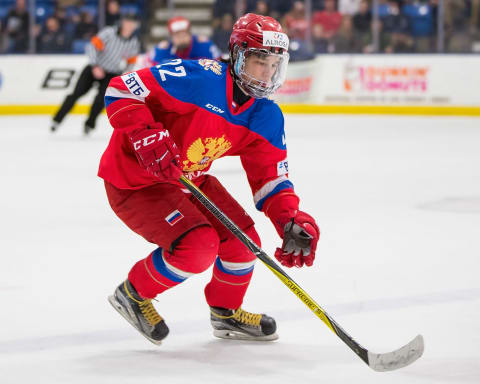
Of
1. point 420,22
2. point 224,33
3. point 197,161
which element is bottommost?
point 224,33

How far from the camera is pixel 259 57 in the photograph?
258 cm

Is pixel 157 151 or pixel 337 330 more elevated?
pixel 157 151

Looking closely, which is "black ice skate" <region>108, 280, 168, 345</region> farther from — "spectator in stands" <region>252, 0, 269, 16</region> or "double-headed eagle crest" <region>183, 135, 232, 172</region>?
"spectator in stands" <region>252, 0, 269, 16</region>

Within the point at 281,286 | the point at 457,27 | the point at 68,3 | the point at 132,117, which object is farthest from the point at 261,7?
the point at 132,117

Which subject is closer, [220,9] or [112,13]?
[112,13]

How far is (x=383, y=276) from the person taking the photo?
3525 mm

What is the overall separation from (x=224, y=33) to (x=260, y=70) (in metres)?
8.90

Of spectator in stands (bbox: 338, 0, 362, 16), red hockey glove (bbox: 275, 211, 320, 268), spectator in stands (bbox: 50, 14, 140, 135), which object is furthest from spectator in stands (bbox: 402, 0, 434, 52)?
red hockey glove (bbox: 275, 211, 320, 268)

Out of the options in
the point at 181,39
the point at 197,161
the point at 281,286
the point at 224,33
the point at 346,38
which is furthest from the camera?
the point at 224,33

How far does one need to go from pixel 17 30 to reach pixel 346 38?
398cm

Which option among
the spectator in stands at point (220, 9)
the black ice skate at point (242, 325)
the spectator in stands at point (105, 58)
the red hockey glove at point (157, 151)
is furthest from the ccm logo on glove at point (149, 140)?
the spectator in stands at point (220, 9)

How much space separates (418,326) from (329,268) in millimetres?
852

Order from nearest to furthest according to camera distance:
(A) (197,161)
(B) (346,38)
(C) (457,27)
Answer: (A) (197,161)
(C) (457,27)
(B) (346,38)

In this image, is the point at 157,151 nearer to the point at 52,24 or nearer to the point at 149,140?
the point at 149,140
